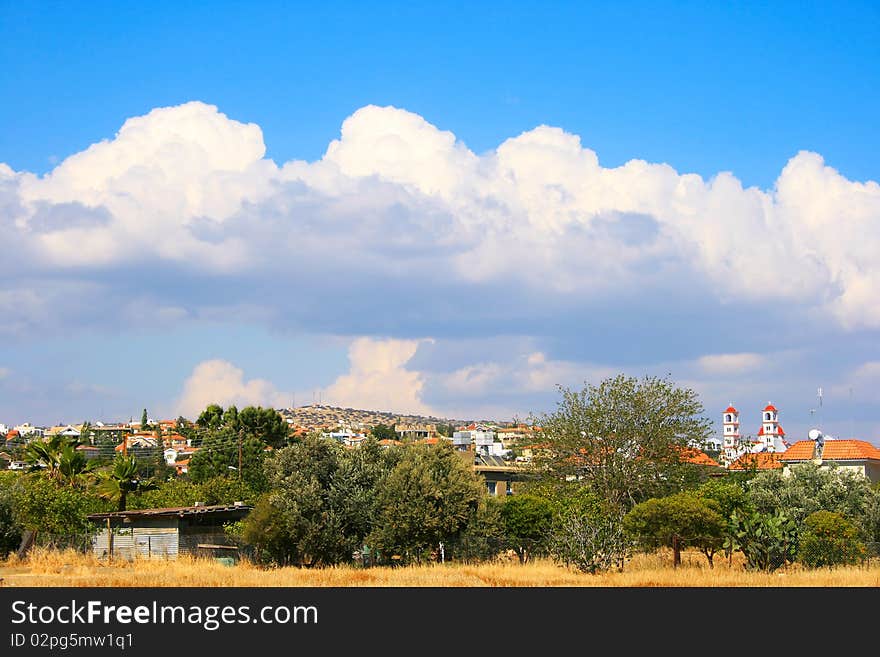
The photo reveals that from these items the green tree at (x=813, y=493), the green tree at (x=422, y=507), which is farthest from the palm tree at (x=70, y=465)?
the green tree at (x=813, y=493)

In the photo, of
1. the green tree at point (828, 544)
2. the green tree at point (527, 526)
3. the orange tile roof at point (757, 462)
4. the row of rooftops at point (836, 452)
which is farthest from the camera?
the row of rooftops at point (836, 452)

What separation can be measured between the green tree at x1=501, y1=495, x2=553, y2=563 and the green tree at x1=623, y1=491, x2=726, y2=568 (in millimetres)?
3848

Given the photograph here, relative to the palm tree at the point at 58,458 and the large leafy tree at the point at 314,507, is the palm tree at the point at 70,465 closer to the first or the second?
the palm tree at the point at 58,458

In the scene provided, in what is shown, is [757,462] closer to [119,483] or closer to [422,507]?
[422,507]

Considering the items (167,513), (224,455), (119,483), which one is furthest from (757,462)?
(224,455)

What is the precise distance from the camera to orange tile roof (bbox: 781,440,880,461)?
7662cm

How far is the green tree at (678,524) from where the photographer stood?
105 ft

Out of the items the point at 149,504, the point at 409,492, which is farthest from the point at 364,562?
the point at 149,504

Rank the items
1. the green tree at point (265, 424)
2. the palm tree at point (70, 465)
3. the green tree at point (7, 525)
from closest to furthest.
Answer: the green tree at point (7, 525) < the palm tree at point (70, 465) < the green tree at point (265, 424)

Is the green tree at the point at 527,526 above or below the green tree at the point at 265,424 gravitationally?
below

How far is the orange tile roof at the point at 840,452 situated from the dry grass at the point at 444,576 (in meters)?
47.5

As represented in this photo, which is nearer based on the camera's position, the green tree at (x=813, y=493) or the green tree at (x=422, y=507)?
the green tree at (x=422, y=507)

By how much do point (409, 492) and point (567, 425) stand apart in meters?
14.5
